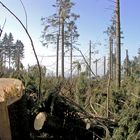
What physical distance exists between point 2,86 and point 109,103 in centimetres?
302

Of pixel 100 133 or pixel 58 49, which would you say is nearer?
pixel 100 133

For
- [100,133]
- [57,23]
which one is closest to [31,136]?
[100,133]

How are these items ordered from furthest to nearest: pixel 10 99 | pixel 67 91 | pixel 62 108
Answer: pixel 67 91, pixel 62 108, pixel 10 99

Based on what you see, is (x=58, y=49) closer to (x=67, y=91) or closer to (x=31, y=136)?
(x=67, y=91)

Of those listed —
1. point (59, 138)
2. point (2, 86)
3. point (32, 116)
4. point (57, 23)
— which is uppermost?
point (57, 23)

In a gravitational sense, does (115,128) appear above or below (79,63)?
below

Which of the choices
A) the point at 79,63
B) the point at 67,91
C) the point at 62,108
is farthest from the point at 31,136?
the point at 67,91

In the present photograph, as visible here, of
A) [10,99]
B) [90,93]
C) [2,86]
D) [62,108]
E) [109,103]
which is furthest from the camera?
[90,93]

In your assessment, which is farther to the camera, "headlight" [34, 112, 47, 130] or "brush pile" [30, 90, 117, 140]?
"brush pile" [30, 90, 117, 140]

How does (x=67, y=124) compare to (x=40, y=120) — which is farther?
(x=67, y=124)

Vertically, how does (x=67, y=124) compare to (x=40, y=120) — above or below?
below

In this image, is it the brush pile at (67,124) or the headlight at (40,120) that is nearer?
the headlight at (40,120)

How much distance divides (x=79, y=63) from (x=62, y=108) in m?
0.99

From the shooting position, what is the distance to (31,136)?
652cm
